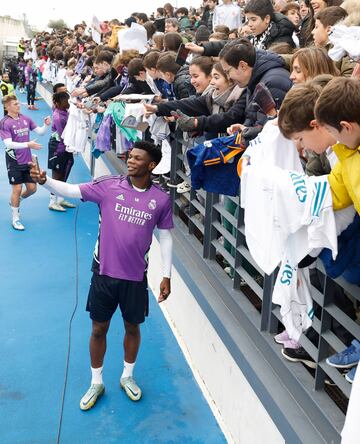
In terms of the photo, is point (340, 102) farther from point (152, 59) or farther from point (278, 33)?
point (152, 59)

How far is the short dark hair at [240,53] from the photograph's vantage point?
145 inches

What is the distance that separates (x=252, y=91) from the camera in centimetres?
384

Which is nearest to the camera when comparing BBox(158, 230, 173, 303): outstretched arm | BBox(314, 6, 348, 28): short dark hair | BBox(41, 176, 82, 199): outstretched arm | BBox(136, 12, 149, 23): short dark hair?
BBox(314, 6, 348, 28): short dark hair

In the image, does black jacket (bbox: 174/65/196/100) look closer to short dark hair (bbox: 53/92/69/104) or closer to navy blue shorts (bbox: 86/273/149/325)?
navy blue shorts (bbox: 86/273/149/325)

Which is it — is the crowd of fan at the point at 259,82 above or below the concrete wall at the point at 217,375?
above

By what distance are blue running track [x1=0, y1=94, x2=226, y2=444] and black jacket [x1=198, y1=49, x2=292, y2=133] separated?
6.36 ft

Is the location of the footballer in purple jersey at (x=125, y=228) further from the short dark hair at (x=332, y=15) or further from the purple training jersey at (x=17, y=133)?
the purple training jersey at (x=17, y=133)

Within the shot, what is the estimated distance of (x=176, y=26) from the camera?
350 inches

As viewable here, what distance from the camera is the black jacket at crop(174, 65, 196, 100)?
5.17m

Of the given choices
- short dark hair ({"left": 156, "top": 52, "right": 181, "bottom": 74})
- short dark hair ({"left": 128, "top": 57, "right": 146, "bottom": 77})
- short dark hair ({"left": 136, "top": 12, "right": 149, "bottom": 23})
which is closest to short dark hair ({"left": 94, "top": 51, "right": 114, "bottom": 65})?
short dark hair ({"left": 128, "top": 57, "right": 146, "bottom": 77})

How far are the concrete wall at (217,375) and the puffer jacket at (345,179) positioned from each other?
59.4 inches

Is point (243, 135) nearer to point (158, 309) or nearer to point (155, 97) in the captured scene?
point (155, 97)

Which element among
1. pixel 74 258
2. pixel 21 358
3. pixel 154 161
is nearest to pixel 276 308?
pixel 154 161

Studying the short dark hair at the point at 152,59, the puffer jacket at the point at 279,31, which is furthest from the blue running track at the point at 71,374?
the puffer jacket at the point at 279,31
